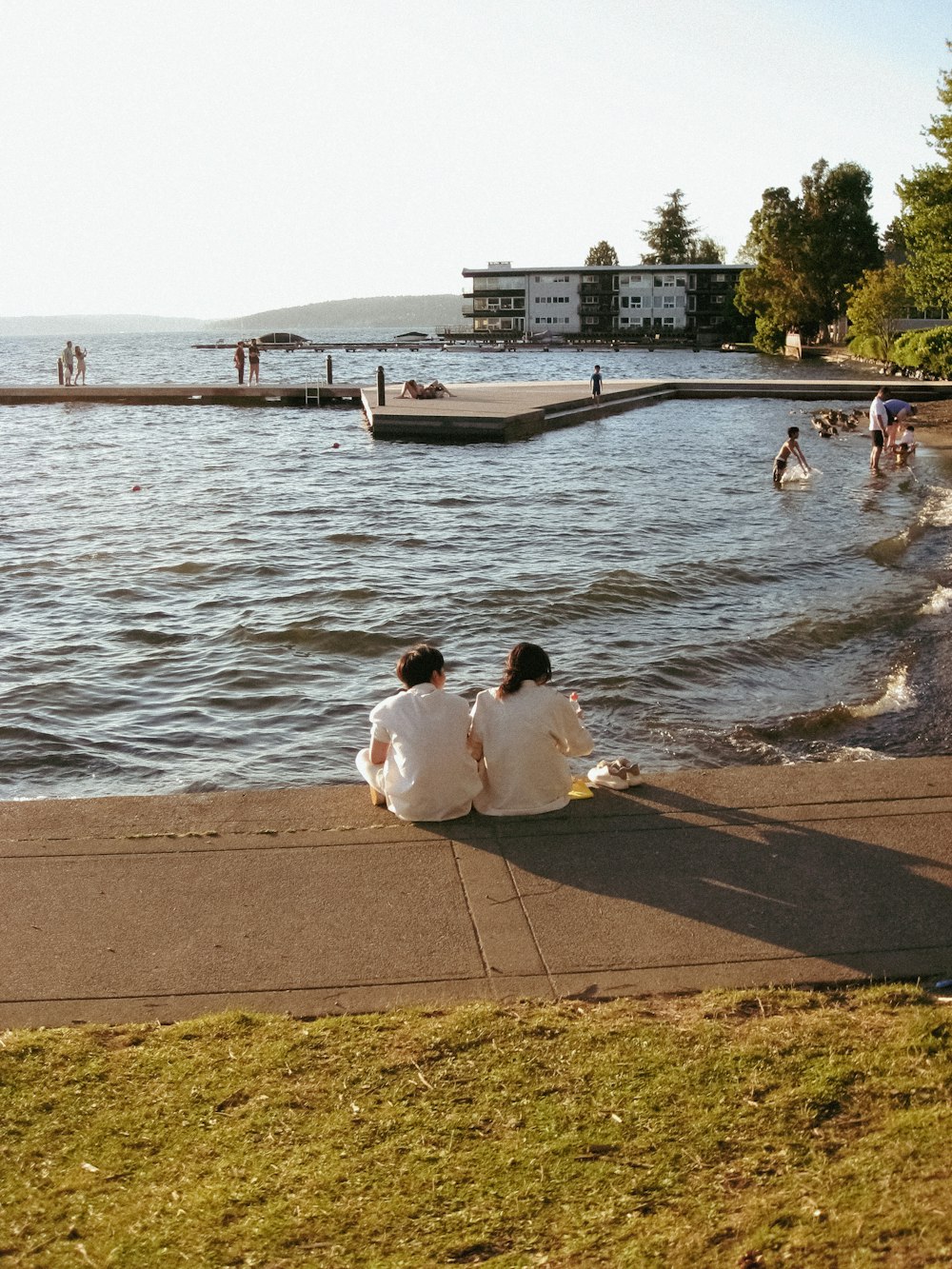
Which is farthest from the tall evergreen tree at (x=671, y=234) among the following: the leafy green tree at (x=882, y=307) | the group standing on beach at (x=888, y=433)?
the group standing on beach at (x=888, y=433)

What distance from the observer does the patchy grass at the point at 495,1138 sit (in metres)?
3.21

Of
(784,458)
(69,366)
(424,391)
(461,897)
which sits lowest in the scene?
(461,897)

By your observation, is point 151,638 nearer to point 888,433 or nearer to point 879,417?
point 879,417

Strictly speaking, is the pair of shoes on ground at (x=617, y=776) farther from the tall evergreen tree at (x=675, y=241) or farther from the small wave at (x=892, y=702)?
the tall evergreen tree at (x=675, y=241)

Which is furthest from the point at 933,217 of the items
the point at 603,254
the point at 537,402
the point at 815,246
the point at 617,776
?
the point at 603,254

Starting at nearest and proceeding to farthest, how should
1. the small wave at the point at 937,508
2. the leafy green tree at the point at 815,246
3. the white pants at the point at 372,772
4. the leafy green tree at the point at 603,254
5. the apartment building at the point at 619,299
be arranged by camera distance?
the white pants at the point at 372,772, the small wave at the point at 937,508, the leafy green tree at the point at 815,246, the apartment building at the point at 619,299, the leafy green tree at the point at 603,254

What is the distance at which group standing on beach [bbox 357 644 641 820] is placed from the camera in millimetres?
6691

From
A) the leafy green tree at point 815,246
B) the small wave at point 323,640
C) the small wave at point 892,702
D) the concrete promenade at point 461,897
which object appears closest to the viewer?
the concrete promenade at point 461,897

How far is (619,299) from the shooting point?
447 ft

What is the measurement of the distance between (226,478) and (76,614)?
13.3m

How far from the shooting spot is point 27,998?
4.95 metres

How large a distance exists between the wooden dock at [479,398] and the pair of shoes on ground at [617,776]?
2738cm

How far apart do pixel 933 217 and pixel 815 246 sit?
217ft

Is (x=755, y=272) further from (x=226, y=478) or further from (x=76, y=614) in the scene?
(x=76, y=614)
